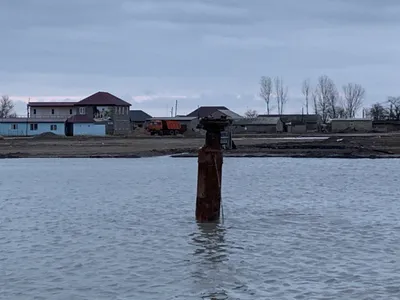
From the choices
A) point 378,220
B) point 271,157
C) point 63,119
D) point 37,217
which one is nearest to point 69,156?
point 271,157

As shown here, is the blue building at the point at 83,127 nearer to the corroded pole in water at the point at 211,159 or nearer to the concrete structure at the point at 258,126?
the concrete structure at the point at 258,126

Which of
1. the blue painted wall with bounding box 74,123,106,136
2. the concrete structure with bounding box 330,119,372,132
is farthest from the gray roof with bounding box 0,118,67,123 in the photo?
the concrete structure with bounding box 330,119,372,132

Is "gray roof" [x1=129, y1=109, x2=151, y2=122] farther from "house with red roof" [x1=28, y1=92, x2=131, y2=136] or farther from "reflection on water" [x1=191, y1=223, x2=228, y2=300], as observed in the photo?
"reflection on water" [x1=191, y1=223, x2=228, y2=300]

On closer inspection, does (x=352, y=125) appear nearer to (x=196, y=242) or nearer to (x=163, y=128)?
(x=163, y=128)

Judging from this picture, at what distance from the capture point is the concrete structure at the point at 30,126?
332 ft

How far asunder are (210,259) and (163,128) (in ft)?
296

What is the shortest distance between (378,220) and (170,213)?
4832 mm

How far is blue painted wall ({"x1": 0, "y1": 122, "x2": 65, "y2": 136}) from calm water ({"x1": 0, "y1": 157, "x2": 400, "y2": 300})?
72.8m

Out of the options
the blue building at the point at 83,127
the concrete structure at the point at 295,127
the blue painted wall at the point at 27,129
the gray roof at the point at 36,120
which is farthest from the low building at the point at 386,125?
the blue painted wall at the point at 27,129

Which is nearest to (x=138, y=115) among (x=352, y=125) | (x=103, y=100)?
(x=103, y=100)

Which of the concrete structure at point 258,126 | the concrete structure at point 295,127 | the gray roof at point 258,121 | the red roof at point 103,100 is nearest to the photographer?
the concrete structure at point 258,126

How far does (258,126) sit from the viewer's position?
12494 centimetres

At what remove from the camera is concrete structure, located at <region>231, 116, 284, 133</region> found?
122 metres

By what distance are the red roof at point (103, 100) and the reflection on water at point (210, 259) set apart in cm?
11434
